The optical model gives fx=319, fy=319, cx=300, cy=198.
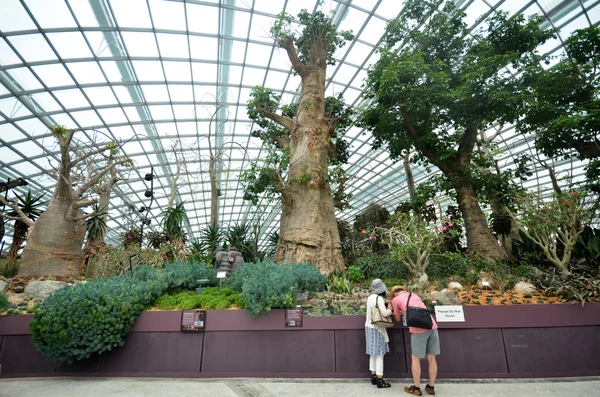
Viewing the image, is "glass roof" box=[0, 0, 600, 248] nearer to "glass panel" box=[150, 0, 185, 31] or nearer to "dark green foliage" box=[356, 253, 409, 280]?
"glass panel" box=[150, 0, 185, 31]

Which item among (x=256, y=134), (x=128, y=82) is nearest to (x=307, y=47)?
(x=256, y=134)

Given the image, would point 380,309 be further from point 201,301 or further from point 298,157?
point 298,157

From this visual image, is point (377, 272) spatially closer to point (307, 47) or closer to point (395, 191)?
point (307, 47)

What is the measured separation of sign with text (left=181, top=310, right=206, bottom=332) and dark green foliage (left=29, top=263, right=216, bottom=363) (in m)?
0.68

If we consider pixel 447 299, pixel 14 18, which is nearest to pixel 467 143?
pixel 447 299

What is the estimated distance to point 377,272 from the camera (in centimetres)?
800

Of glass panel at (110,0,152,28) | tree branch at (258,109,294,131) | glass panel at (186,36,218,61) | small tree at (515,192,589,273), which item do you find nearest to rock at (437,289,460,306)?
small tree at (515,192,589,273)

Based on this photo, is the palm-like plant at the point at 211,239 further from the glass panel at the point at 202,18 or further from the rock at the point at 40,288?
the glass panel at the point at 202,18

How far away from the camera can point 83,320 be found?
163 inches

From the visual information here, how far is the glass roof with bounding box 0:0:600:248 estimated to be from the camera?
1179 cm

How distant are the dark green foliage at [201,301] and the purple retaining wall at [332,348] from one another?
35 centimetres

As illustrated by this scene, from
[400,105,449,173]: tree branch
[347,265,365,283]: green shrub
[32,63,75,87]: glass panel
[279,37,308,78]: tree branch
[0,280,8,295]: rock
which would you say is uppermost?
[32,63,75,87]: glass panel

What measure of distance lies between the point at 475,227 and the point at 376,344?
6.19 meters

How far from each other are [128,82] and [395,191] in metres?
20.8
